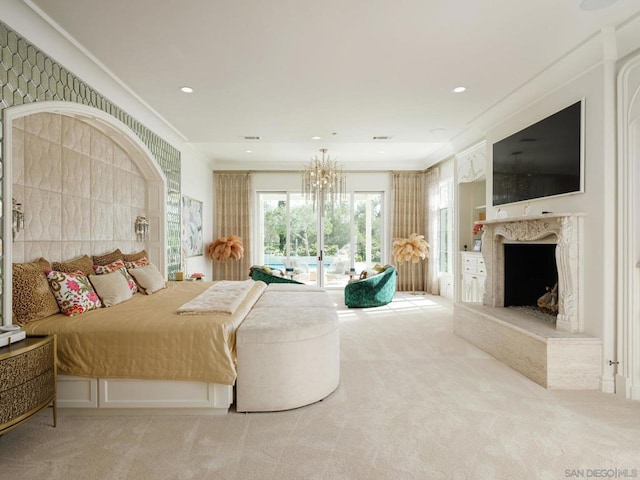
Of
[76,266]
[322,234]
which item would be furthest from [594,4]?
[322,234]

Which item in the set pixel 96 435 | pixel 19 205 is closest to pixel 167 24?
pixel 19 205

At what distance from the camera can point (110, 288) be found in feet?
10.5

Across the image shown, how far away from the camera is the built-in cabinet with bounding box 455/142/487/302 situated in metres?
5.26

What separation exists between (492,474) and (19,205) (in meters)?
3.50

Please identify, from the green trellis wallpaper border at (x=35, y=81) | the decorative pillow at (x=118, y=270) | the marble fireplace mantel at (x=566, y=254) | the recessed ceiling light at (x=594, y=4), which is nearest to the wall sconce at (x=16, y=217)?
the green trellis wallpaper border at (x=35, y=81)

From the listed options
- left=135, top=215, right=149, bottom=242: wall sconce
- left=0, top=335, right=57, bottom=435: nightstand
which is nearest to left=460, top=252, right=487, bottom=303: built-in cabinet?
left=135, top=215, right=149, bottom=242: wall sconce

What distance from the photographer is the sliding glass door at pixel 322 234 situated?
8266 millimetres

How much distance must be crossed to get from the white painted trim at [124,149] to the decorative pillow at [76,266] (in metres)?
0.65

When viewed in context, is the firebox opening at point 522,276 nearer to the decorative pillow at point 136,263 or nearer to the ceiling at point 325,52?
the ceiling at point 325,52

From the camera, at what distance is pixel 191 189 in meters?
6.51

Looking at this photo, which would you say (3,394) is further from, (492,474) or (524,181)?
(524,181)

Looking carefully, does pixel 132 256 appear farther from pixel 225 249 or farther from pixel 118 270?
pixel 225 249

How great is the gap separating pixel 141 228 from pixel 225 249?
2.81 metres

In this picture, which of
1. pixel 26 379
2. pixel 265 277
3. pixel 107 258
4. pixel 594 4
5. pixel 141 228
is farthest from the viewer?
pixel 265 277
